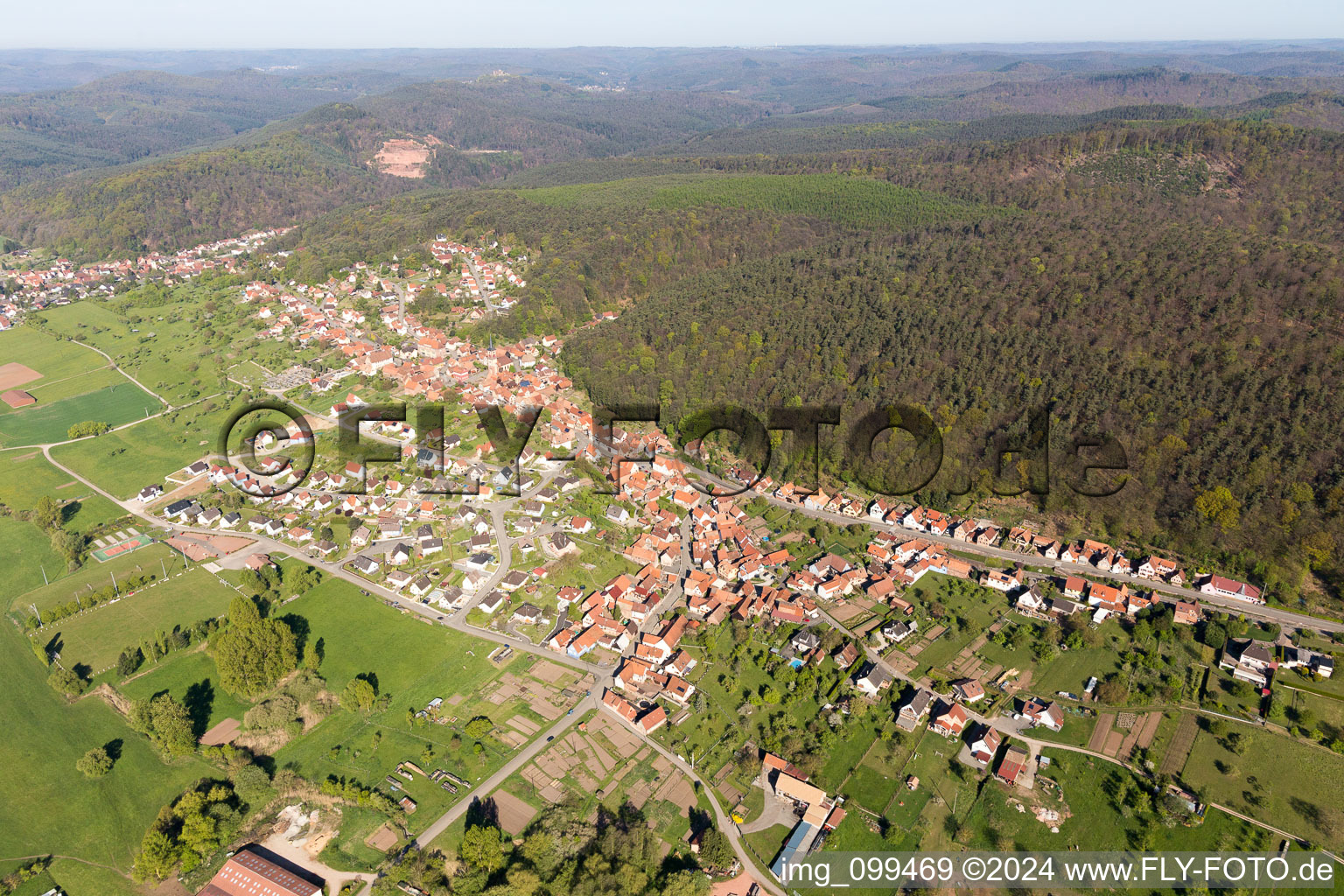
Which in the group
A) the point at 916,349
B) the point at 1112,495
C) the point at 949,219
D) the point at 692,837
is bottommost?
the point at 692,837

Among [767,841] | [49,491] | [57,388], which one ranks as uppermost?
[57,388]

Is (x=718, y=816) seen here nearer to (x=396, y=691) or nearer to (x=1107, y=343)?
(x=396, y=691)

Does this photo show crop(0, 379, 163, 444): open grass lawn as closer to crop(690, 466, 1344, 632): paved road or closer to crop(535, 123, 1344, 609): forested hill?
crop(535, 123, 1344, 609): forested hill

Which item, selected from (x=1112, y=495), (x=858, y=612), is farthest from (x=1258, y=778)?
(x=1112, y=495)

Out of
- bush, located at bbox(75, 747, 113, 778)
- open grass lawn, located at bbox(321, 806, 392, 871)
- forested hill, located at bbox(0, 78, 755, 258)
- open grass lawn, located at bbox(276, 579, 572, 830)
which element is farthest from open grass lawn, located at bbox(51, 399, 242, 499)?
forested hill, located at bbox(0, 78, 755, 258)

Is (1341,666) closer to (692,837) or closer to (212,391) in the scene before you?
(692,837)

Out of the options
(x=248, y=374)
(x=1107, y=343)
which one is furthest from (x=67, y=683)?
(x=1107, y=343)
